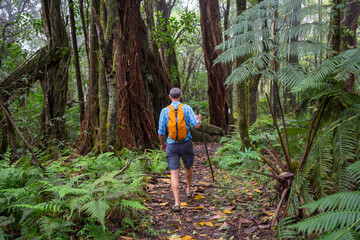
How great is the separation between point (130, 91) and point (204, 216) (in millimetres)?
3791

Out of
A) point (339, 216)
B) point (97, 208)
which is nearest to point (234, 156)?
point (97, 208)

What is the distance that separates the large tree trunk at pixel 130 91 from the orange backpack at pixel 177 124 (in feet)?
8.01

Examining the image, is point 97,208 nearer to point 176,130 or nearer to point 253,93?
point 176,130

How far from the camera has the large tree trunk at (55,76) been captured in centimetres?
784

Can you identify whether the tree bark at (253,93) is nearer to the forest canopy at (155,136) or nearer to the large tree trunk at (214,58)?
the forest canopy at (155,136)

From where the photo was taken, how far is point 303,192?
2.49 metres

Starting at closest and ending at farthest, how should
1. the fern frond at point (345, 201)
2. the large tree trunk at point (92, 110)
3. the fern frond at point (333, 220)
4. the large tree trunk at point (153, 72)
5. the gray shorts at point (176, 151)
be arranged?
the fern frond at point (333, 220), the fern frond at point (345, 201), the gray shorts at point (176, 151), the large tree trunk at point (92, 110), the large tree trunk at point (153, 72)

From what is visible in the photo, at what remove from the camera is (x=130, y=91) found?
644 centimetres

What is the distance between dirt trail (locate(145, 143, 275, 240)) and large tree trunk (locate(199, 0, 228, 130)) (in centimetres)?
647

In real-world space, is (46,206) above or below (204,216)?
above

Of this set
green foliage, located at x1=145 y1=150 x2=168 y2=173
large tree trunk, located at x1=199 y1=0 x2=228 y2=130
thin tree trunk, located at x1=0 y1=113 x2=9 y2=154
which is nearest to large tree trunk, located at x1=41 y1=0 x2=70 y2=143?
thin tree trunk, located at x1=0 y1=113 x2=9 y2=154

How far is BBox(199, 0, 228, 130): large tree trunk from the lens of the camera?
1108cm

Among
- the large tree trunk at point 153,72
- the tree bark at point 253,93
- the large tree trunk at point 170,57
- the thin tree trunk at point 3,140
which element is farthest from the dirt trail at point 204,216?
the large tree trunk at point 170,57

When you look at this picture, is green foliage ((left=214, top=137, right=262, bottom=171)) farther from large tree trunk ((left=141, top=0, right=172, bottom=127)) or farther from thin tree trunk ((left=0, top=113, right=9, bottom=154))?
thin tree trunk ((left=0, top=113, right=9, bottom=154))
